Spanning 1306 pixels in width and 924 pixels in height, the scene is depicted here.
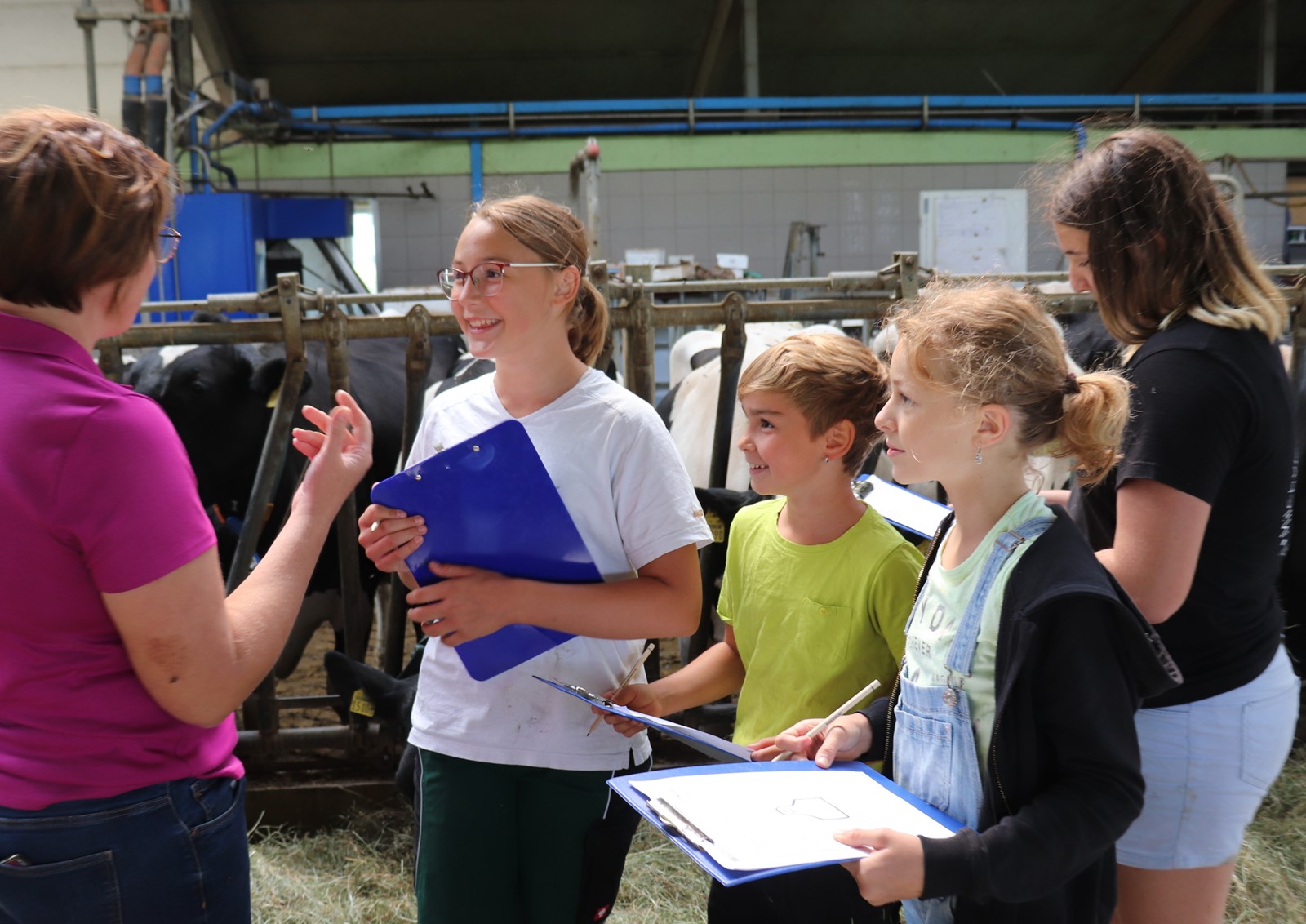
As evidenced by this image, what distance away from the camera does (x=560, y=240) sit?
5.32 feet

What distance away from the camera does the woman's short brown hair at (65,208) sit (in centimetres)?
105

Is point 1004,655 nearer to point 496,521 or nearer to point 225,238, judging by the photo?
point 496,521

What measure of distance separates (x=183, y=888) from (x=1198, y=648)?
47.5 inches

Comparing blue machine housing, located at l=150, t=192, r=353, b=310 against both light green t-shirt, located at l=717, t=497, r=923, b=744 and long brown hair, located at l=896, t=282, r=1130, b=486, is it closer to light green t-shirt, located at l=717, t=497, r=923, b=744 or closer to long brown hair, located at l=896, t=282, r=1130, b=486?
light green t-shirt, located at l=717, t=497, r=923, b=744

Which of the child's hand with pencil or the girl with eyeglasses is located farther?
the girl with eyeglasses

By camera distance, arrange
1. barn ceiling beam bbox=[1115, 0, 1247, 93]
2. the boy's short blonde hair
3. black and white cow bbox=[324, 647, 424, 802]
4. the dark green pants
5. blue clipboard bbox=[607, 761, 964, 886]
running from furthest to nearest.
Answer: barn ceiling beam bbox=[1115, 0, 1247, 93], black and white cow bbox=[324, 647, 424, 802], the boy's short blonde hair, the dark green pants, blue clipboard bbox=[607, 761, 964, 886]

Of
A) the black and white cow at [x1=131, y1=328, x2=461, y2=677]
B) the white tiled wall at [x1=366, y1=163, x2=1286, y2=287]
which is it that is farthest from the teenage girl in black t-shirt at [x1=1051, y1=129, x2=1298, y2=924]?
the white tiled wall at [x1=366, y1=163, x2=1286, y2=287]

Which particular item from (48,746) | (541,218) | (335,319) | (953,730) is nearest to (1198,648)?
(953,730)

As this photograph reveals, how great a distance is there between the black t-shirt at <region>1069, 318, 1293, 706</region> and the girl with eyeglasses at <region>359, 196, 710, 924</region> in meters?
0.59

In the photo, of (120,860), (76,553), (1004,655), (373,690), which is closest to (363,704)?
(373,690)

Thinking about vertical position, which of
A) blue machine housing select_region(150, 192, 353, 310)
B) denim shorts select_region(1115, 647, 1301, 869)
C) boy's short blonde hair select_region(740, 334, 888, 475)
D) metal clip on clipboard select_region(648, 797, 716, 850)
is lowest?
denim shorts select_region(1115, 647, 1301, 869)

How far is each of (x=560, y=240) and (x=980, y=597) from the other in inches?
31.9

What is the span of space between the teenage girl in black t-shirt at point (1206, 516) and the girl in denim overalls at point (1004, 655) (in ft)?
0.62

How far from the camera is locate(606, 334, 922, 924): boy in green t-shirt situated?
5.08 ft
